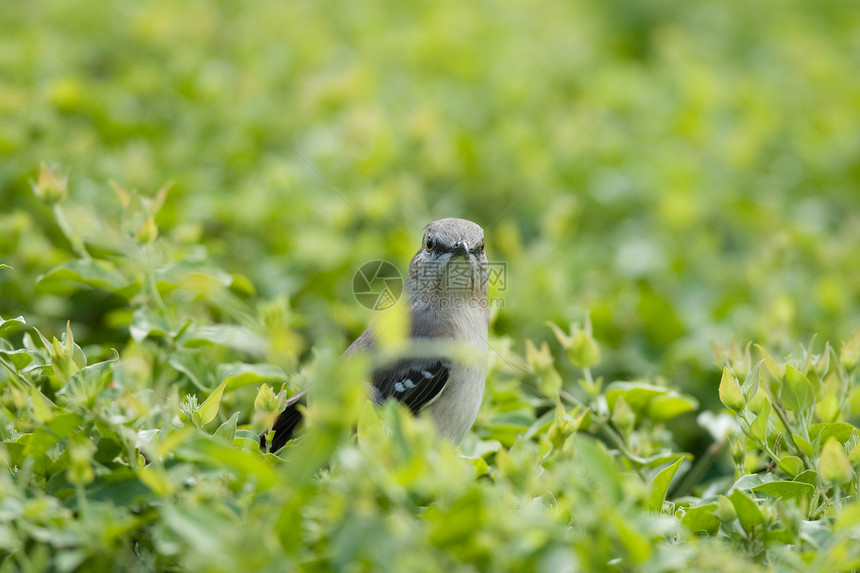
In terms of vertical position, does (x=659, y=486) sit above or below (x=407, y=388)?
above

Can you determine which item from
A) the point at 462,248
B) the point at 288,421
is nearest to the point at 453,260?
the point at 462,248

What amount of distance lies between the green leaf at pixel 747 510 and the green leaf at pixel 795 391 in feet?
1.56

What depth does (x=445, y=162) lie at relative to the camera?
507 centimetres

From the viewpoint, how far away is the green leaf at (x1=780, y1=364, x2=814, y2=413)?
95.9 inches

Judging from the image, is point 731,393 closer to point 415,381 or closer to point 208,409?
point 415,381

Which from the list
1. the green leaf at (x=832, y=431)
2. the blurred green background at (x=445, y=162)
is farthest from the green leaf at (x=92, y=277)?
the green leaf at (x=832, y=431)

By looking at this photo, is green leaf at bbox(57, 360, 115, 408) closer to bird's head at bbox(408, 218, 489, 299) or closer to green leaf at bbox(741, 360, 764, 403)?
bird's head at bbox(408, 218, 489, 299)

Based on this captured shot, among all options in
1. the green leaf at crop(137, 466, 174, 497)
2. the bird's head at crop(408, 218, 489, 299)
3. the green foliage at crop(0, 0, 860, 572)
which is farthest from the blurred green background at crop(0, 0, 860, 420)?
the green leaf at crop(137, 466, 174, 497)

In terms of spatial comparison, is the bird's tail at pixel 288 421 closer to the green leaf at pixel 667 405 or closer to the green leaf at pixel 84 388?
the green leaf at pixel 84 388

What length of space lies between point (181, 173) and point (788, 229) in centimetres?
408

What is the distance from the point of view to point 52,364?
7.41 ft

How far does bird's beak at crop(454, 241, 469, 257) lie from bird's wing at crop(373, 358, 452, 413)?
526mm

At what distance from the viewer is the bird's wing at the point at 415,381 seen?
3.15 meters

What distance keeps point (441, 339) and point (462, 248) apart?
0.42m
